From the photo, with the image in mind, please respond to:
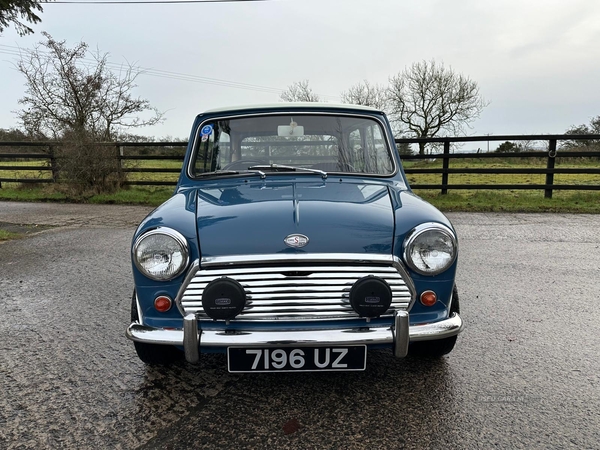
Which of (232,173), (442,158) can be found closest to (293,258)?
(232,173)

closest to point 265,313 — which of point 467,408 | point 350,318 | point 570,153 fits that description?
point 350,318

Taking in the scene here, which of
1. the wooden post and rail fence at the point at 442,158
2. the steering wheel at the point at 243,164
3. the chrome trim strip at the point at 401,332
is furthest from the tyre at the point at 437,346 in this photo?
the wooden post and rail fence at the point at 442,158

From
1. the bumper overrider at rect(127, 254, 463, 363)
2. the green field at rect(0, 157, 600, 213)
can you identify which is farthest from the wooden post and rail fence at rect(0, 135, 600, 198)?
the bumper overrider at rect(127, 254, 463, 363)

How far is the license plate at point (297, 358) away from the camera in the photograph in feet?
6.86

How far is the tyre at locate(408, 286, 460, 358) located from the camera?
255 cm

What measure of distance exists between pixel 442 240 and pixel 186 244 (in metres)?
1.26

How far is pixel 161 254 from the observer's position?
2.21 metres

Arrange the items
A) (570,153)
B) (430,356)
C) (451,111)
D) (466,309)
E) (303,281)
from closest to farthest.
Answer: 1. (303,281)
2. (430,356)
3. (466,309)
4. (570,153)
5. (451,111)

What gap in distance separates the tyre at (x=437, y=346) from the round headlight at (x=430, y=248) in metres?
0.37

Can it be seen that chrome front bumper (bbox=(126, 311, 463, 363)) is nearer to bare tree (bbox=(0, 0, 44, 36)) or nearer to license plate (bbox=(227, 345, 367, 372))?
license plate (bbox=(227, 345, 367, 372))

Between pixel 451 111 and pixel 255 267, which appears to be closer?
pixel 255 267

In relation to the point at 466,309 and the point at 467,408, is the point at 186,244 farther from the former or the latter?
the point at 466,309

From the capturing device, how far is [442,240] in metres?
2.25

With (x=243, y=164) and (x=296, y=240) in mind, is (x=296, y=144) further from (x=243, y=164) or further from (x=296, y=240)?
(x=296, y=240)
